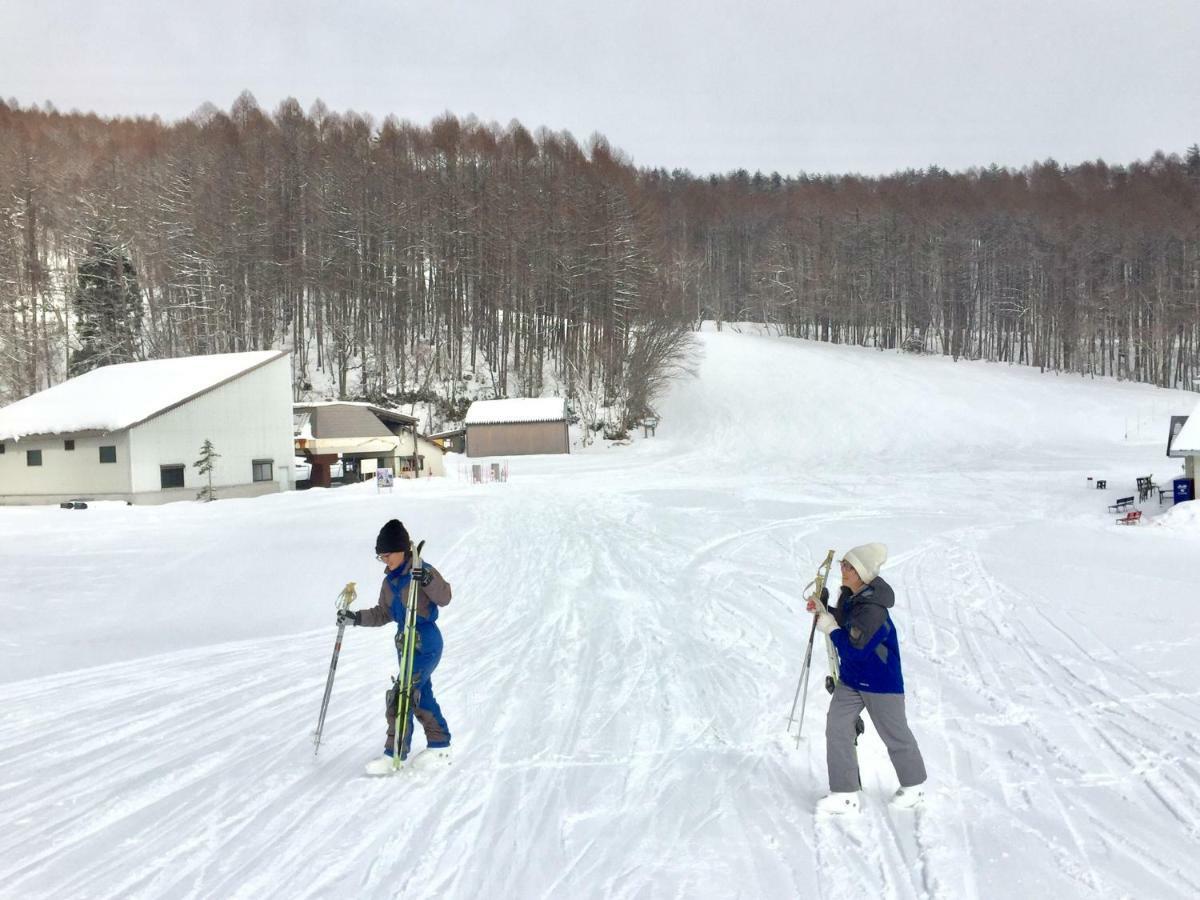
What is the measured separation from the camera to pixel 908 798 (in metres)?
4.73

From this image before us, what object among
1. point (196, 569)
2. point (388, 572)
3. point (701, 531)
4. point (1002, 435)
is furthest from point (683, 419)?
point (388, 572)

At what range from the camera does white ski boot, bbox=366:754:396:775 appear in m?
5.38

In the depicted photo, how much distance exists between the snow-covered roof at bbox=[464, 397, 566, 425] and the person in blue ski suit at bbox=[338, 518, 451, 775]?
44.4 metres

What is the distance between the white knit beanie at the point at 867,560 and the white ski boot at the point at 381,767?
318cm

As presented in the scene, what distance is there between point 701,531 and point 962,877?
15686 millimetres

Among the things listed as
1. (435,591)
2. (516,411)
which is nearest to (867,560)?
(435,591)

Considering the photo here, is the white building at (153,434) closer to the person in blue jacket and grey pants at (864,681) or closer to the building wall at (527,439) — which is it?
the building wall at (527,439)

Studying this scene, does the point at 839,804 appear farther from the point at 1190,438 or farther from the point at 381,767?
the point at 1190,438

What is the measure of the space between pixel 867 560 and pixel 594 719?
3038 millimetres

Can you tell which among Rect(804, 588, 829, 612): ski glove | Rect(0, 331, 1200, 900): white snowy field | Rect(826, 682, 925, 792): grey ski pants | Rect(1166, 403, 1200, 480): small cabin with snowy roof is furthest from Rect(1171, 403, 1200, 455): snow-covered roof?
Rect(826, 682, 925, 792): grey ski pants

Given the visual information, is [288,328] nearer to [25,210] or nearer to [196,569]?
[25,210]

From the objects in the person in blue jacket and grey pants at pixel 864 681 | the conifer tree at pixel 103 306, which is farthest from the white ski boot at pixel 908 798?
the conifer tree at pixel 103 306

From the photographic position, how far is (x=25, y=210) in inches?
2069

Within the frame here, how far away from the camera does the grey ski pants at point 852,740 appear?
15.2 ft
